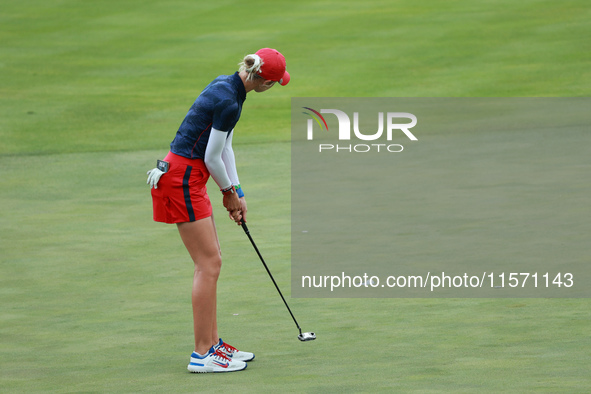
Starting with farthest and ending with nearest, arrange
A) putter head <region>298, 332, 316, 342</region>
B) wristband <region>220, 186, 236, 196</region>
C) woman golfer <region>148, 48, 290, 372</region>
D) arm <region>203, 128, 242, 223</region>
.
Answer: putter head <region>298, 332, 316, 342</region>, wristband <region>220, 186, 236, 196</region>, woman golfer <region>148, 48, 290, 372</region>, arm <region>203, 128, 242, 223</region>

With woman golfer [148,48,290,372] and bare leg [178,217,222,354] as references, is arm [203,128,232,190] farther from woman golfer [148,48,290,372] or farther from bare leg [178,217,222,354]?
bare leg [178,217,222,354]

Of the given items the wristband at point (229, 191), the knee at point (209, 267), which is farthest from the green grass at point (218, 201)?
the wristband at point (229, 191)

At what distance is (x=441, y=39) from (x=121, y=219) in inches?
517

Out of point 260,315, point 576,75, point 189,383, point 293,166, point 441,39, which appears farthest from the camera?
point 441,39

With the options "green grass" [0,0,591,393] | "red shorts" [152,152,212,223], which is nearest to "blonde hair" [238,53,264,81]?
"red shorts" [152,152,212,223]

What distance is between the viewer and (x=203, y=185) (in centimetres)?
583

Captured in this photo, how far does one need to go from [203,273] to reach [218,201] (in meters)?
5.43

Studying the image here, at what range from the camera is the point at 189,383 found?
5477 millimetres

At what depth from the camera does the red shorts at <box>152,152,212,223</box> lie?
226 inches

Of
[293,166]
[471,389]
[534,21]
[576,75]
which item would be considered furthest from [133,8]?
[471,389]

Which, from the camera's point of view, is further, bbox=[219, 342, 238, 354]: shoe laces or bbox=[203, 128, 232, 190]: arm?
bbox=[219, 342, 238, 354]: shoe laces

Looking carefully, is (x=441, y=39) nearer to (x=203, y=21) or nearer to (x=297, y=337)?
(x=203, y=21)

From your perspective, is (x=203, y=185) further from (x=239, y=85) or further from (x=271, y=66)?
(x=271, y=66)

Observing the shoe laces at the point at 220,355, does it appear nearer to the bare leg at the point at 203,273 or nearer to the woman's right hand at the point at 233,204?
the bare leg at the point at 203,273
